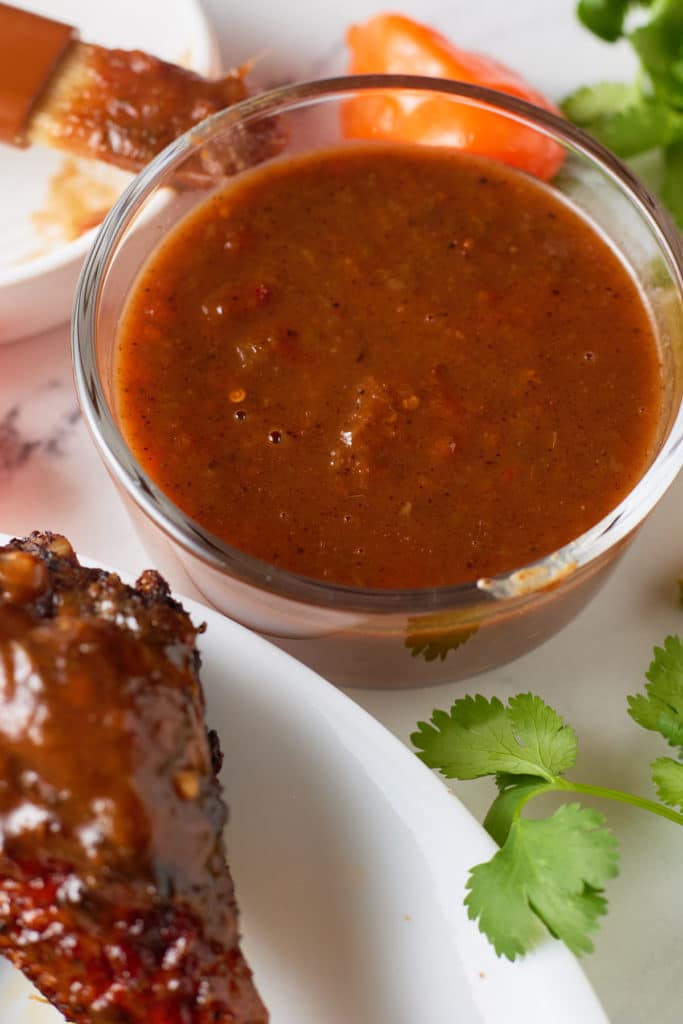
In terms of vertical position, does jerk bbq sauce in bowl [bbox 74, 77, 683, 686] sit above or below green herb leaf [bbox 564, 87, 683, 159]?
below

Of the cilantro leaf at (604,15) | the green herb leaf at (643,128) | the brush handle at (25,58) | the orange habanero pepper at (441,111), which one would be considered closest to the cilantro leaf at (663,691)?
the orange habanero pepper at (441,111)

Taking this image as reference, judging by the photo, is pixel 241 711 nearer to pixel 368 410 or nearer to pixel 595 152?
pixel 368 410

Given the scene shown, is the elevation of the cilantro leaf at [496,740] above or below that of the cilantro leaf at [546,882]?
above

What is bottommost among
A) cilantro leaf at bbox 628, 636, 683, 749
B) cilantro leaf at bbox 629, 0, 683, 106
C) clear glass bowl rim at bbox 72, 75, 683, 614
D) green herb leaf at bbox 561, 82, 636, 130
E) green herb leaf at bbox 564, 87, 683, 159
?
cilantro leaf at bbox 628, 636, 683, 749

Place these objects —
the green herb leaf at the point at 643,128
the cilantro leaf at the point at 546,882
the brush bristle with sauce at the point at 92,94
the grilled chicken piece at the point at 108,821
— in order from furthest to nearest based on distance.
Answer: the green herb leaf at the point at 643,128 < the brush bristle with sauce at the point at 92,94 < the cilantro leaf at the point at 546,882 < the grilled chicken piece at the point at 108,821

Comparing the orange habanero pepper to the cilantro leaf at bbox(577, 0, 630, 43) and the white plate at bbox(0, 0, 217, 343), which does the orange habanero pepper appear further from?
the white plate at bbox(0, 0, 217, 343)

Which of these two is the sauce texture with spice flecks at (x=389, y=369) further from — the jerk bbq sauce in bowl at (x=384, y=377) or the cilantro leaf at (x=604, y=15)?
the cilantro leaf at (x=604, y=15)

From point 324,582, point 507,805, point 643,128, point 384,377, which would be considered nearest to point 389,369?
point 384,377

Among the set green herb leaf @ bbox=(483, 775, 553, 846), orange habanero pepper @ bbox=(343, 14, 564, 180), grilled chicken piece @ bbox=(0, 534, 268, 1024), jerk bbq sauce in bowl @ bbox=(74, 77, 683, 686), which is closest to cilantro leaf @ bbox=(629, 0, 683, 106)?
orange habanero pepper @ bbox=(343, 14, 564, 180)
